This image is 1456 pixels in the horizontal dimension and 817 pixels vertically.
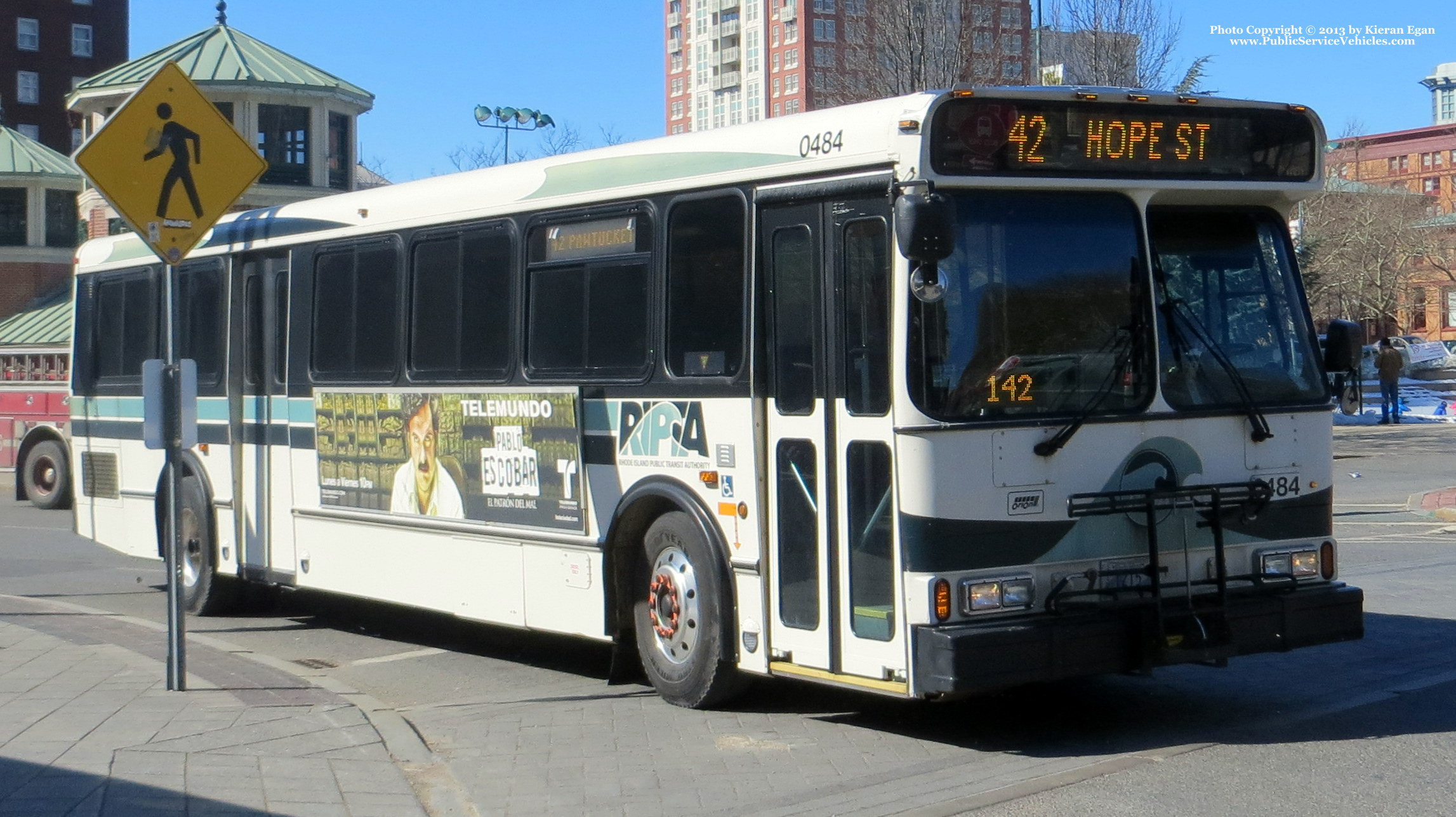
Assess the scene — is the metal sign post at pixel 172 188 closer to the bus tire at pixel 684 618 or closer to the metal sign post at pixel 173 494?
the metal sign post at pixel 173 494

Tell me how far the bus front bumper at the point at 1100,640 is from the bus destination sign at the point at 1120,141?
2.00m

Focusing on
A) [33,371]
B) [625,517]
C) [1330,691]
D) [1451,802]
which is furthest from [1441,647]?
[33,371]

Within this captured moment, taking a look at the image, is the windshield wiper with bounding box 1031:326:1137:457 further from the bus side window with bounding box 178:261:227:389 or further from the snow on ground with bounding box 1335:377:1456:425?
the snow on ground with bounding box 1335:377:1456:425

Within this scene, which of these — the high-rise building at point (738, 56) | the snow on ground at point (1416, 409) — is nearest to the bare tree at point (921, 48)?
the snow on ground at point (1416, 409)

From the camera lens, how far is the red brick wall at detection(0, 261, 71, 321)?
149 feet

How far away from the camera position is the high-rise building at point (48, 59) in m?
87.3

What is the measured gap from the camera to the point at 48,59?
88375mm

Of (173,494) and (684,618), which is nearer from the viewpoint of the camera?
(684,618)

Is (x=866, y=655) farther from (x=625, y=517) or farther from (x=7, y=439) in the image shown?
(x=7, y=439)

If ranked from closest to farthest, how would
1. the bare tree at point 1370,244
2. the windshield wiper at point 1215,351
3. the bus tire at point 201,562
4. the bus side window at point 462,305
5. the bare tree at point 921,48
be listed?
the windshield wiper at point 1215,351, the bus side window at point 462,305, the bus tire at point 201,562, the bare tree at point 921,48, the bare tree at point 1370,244

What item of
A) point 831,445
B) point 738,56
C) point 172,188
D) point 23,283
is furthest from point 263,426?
point 738,56

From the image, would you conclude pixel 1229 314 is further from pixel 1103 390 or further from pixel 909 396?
pixel 909 396

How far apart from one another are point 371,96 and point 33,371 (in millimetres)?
15736

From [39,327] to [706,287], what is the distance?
30911 millimetres
